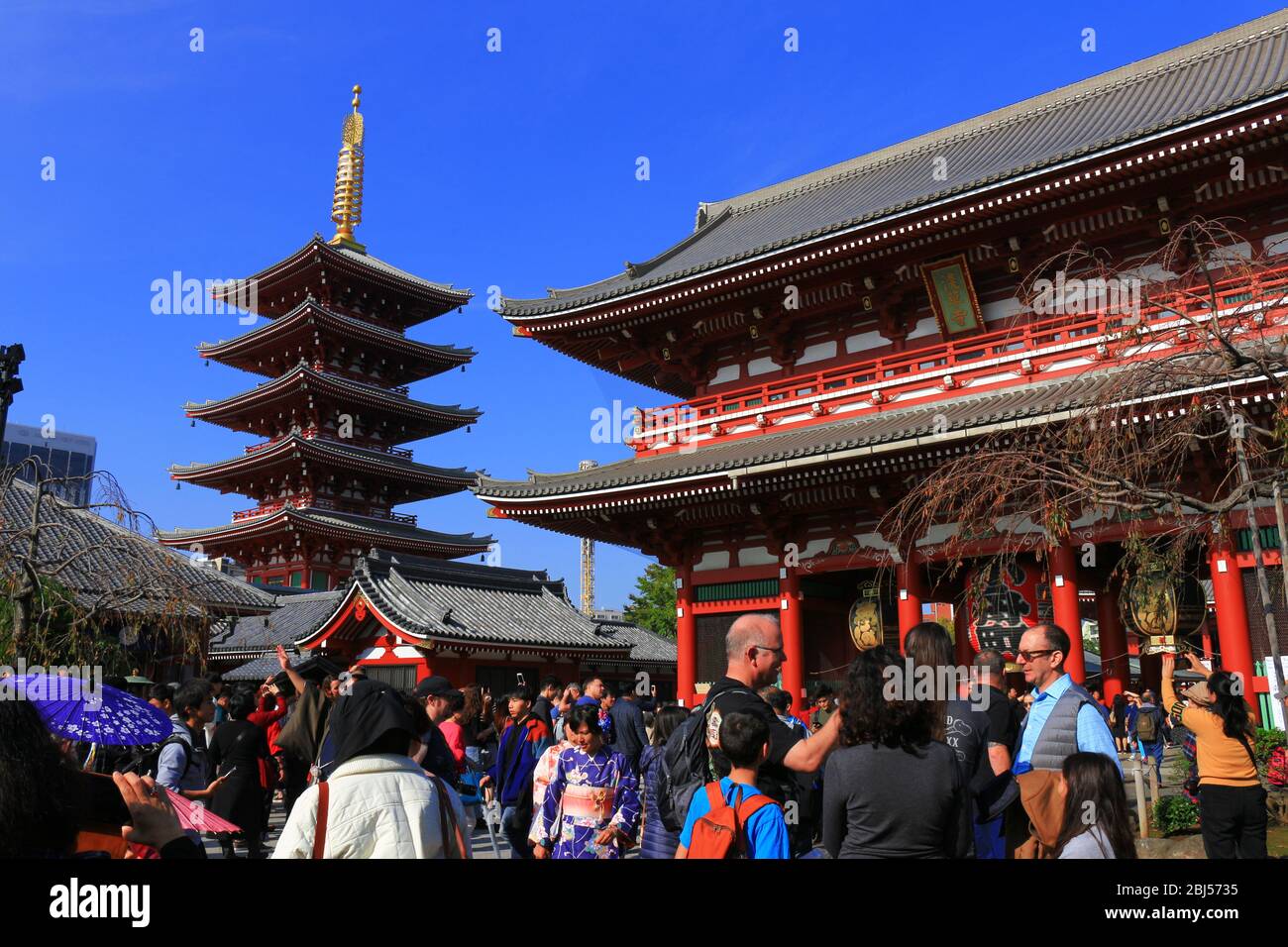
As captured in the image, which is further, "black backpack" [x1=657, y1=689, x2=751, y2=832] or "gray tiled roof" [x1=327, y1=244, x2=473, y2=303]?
"gray tiled roof" [x1=327, y1=244, x2=473, y2=303]

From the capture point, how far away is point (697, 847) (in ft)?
10.1

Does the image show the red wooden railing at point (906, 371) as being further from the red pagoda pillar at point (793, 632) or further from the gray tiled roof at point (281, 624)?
the gray tiled roof at point (281, 624)

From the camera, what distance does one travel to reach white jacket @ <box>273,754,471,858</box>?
2.81m

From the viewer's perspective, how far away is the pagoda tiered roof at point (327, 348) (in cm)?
3481

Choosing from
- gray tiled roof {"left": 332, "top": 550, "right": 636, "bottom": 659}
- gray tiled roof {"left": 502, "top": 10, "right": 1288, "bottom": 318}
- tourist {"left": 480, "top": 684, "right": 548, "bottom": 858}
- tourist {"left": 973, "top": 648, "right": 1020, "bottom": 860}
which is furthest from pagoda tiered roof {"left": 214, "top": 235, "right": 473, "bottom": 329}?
tourist {"left": 973, "top": 648, "right": 1020, "bottom": 860}

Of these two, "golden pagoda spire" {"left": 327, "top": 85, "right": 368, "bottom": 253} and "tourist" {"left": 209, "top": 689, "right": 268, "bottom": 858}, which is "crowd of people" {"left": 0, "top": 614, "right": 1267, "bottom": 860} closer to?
"tourist" {"left": 209, "top": 689, "right": 268, "bottom": 858}

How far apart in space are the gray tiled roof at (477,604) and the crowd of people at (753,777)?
1291cm

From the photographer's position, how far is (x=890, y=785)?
3219 millimetres

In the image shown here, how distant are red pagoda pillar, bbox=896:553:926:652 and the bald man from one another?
10519 millimetres

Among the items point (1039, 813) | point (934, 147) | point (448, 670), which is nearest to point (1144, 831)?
point (1039, 813)

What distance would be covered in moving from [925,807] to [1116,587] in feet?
46.1

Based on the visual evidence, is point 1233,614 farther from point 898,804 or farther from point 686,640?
point 898,804

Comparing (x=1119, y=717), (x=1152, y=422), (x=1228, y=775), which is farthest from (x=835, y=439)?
(x=1228, y=775)

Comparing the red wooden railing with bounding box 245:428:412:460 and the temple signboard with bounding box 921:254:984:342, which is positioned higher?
the red wooden railing with bounding box 245:428:412:460
